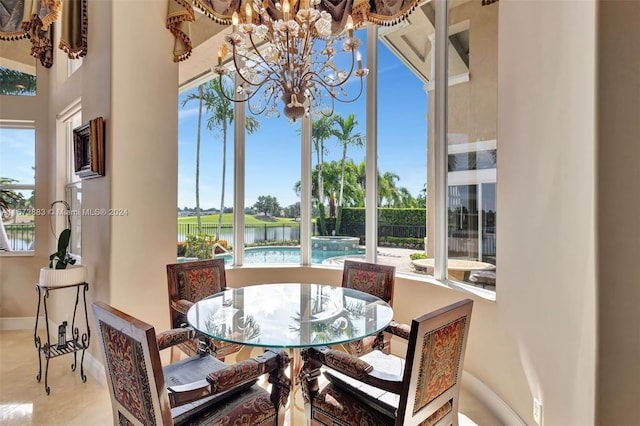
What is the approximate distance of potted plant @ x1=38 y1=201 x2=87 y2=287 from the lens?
2.51 meters

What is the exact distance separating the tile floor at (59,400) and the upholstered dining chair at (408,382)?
29.2 inches

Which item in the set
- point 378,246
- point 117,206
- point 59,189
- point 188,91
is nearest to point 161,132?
point 117,206

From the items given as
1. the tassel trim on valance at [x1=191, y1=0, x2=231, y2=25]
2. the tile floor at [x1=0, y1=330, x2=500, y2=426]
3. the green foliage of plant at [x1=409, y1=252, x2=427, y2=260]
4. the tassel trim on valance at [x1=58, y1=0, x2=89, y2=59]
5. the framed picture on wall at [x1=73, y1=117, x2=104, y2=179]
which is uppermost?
the tassel trim on valance at [x1=191, y1=0, x2=231, y2=25]

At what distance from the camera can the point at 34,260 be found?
3.80m

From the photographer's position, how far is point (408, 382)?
1275 millimetres

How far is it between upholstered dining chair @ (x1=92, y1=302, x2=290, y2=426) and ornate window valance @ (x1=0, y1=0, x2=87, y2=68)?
2.51 m

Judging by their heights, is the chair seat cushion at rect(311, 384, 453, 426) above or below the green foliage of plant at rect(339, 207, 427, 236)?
below

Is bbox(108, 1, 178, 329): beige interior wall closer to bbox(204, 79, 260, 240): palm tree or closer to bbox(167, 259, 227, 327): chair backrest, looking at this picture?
bbox(167, 259, 227, 327): chair backrest

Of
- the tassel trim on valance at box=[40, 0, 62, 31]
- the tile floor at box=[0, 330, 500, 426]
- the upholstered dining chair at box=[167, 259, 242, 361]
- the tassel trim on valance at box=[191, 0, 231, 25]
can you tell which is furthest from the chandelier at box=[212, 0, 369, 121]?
the tile floor at box=[0, 330, 500, 426]

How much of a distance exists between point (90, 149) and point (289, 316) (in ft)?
7.03

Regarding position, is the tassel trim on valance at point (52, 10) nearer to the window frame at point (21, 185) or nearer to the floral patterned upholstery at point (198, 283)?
the window frame at point (21, 185)

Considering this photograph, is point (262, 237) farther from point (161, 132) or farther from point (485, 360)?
point (485, 360)

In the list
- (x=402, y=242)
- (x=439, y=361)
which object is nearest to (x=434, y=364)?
(x=439, y=361)

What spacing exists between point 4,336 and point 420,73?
17.2 ft
